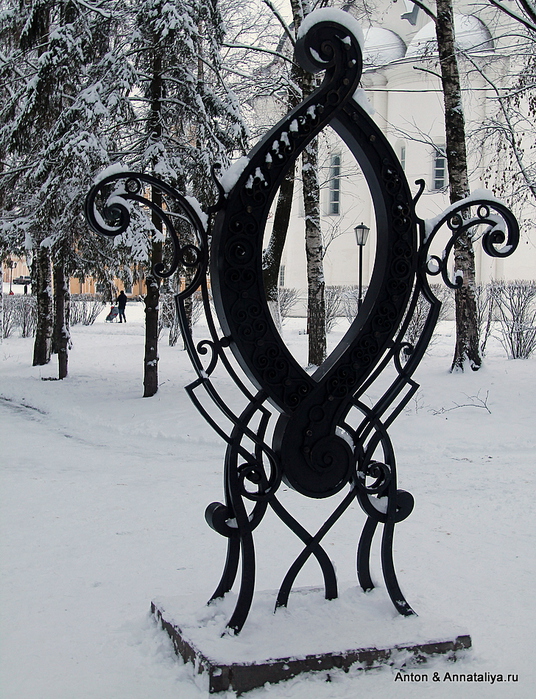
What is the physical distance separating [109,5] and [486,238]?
31.6ft

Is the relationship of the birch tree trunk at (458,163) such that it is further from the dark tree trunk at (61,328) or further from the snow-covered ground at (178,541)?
the dark tree trunk at (61,328)

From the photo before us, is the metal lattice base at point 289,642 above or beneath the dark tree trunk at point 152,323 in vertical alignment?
beneath

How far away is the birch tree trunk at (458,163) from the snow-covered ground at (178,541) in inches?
46.3

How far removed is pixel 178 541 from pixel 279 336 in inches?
87.3

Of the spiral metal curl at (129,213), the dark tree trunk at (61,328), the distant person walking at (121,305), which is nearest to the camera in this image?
the spiral metal curl at (129,213)

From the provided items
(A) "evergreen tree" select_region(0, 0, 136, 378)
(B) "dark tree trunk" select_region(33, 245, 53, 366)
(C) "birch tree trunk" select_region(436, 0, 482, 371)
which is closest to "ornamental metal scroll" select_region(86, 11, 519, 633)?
(A) "evergreen tree" select_region(0, 0, 136, 378)

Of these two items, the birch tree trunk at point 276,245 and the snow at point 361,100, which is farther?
the birch tree trunk at point 276,245

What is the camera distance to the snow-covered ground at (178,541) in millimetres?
3055

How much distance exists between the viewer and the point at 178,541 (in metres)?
4.92

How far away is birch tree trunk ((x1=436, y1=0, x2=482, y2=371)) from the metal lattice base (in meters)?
8.45

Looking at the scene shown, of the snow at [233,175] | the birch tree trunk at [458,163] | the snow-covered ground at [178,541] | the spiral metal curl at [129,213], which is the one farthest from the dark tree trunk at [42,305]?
the snow at [233,175]

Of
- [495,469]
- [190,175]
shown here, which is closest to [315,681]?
[495,469]

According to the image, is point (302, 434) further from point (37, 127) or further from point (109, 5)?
point (37, 127)

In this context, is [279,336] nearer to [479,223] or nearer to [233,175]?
[233,175]
